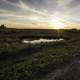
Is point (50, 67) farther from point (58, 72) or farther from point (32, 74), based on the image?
point (32, 74)

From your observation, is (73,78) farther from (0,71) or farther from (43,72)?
(0,71)

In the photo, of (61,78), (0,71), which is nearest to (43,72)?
(61,78)

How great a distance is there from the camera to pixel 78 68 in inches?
586

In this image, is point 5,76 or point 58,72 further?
point 58,72

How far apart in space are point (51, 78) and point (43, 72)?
1.72m

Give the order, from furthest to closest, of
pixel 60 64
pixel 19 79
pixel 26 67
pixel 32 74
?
pixel 60 64 → pixel 26 67 → pixel 32 74 → pixel 19 79

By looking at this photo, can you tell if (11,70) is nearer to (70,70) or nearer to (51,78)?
(51,78)

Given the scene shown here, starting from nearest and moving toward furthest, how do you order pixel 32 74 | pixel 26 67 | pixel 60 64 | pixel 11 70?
pixel 32 74 < pixel 11 70 < pixel 26 67 < pixel 60 64

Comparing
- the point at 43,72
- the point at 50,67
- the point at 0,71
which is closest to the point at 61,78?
the point at 43,72

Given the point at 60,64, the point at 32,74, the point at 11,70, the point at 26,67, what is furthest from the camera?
the point at 60,64

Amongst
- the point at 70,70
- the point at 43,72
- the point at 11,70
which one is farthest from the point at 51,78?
the point at 11,70

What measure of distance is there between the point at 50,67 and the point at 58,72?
179 centimetres

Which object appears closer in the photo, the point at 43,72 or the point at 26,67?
the point at 43,72

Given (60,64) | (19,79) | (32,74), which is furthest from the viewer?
(60,64)
